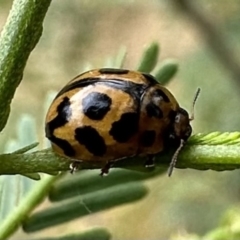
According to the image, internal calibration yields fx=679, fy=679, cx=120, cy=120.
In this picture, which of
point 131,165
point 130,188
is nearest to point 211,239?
point 130,188

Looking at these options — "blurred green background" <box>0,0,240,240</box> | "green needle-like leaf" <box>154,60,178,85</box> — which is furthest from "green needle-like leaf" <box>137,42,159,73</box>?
"blurred green background" <box>0,0,240,240</box>

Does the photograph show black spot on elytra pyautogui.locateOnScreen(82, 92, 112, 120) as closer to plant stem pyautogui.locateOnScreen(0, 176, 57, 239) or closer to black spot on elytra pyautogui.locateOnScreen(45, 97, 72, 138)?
black spot on elytra pyautogui.locateOnScreen(45, 97, 72, 138)

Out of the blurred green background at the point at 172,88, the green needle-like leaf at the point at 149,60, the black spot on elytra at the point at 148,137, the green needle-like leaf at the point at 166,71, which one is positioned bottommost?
the blurred green background at the point at 172,88

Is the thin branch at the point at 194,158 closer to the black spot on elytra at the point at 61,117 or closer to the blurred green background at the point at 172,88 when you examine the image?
the black spot on elytra at the point at 61,117

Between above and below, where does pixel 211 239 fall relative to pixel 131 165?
below

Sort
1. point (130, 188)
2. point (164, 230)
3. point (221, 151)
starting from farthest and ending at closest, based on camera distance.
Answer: point (164, 230) → point (130, 188) → point (221, 151)

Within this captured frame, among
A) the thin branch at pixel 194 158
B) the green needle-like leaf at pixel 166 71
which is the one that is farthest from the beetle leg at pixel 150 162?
the green needle-like leaf at pixel 166 71

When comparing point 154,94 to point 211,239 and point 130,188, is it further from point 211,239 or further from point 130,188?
point 211,239
